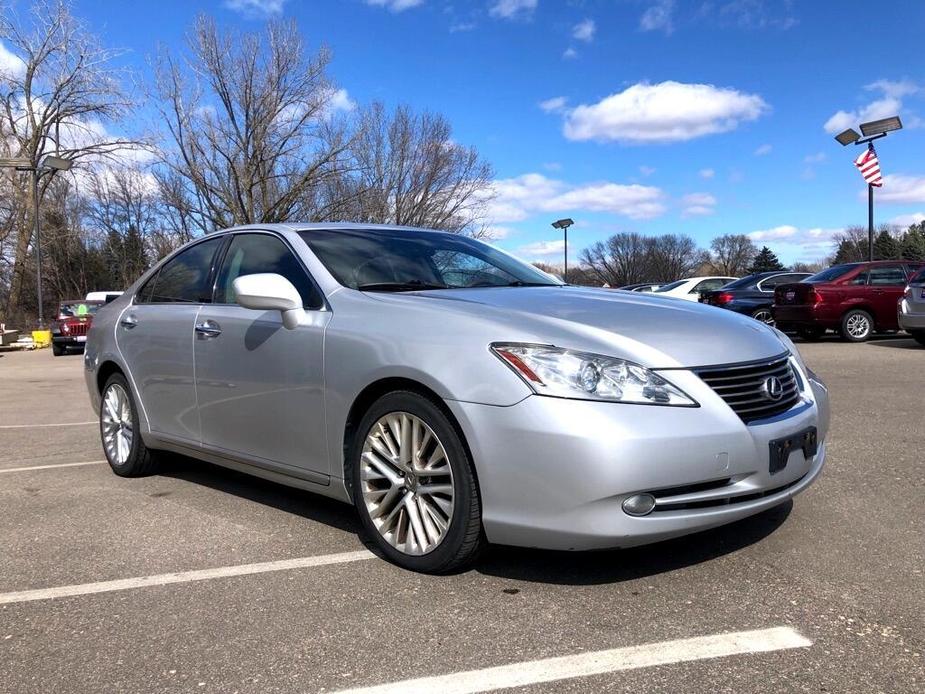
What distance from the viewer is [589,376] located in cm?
280

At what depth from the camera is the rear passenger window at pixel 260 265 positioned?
149 inches

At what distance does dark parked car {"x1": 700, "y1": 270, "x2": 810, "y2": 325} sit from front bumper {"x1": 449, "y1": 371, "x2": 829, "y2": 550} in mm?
13777

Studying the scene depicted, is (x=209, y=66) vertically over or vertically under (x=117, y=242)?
over

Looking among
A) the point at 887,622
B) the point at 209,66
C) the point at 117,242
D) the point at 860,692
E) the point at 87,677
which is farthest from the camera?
the point at 117,242

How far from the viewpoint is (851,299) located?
14.4m

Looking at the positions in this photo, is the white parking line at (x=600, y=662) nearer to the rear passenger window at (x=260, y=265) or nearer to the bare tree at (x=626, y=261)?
the rear passenger window at (x=260, y=265)

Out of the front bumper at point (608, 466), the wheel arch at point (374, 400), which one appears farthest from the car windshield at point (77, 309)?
the front bumper at point (608, 466)

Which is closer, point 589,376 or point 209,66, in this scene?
point 589,376

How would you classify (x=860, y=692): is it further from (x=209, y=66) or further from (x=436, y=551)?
(x=209, y=66)

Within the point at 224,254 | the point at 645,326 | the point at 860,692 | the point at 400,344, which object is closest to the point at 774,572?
the point at 860,692

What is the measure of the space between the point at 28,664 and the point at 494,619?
159cm

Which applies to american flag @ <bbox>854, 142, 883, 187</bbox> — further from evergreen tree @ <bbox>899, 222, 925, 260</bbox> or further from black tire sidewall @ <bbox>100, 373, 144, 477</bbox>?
evergreen tree @ <bbox>899, 222, 925, 260</bbox>

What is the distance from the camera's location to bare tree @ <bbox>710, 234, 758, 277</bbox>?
372 ft

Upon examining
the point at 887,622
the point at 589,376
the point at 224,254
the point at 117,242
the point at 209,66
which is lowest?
the point at 887,622
